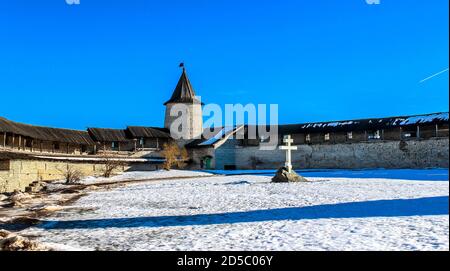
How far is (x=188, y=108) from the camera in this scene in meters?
49.1

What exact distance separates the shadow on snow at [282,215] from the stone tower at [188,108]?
4008cm

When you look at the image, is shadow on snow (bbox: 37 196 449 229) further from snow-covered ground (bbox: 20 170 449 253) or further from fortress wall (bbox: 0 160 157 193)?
fortress wall (bbox: 0 160 157 193)

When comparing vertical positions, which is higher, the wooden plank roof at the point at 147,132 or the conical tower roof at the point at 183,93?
the conical tower roof at the point at 183,93

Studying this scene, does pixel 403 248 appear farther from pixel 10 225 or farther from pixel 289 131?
pixel 289 131

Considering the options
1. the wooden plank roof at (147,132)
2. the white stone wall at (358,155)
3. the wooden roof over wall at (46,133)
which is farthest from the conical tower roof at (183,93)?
the wooden roof over wall at (46,133)

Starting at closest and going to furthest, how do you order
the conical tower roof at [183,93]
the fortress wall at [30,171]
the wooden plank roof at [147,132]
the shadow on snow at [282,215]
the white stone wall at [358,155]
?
the shadow on snow at [282,215] < the fortress wall at [30,171] < the white stone wall at [358,155] < the wooden plank roof at [147,132] < the conical tower roof at [183,93]

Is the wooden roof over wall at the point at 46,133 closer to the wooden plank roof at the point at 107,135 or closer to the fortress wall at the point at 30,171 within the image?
the wooden plank roof at the point at 107,135

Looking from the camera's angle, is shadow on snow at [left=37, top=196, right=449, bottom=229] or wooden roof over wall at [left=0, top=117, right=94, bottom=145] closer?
shadow on snow at [left=37, top=196, right=449, bottom=229]

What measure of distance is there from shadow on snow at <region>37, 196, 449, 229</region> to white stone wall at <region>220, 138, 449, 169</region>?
27.6 metres

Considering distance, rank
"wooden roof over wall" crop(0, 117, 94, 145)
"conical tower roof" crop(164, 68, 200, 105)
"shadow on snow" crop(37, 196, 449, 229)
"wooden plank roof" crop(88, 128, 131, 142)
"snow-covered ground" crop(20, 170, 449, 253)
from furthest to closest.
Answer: "conical tower roof" crop(164, 68, 200, 105)
"wooden plank roof" crop(88, 128, 131, 142)
"wooden roof over wall" crop(0, 117, 94, 145)
"shadow on snow" crop(37, 196, 449, 229)
"snow-covered ground" crop(20, 170, 449, 253)

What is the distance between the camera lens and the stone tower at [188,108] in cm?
4900

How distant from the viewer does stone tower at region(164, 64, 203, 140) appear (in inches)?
1929

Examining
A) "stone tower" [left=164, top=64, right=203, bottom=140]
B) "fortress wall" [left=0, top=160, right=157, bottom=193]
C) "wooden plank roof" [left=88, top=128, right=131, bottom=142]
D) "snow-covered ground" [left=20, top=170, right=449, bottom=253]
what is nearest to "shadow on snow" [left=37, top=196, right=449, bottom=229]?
"snow-covered ground" [left=20, top=170, right=449, bottom=253]
